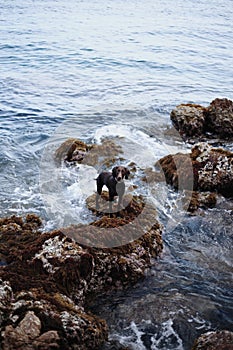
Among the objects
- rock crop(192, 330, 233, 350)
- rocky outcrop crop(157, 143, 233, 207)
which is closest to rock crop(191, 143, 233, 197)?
rocky outcrop crop(157, 143, 233, 207)

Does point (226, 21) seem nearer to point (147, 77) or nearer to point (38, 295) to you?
point (147, 77)

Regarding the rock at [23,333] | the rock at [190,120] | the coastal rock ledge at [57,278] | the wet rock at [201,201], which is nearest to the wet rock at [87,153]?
the rock at [190,120]

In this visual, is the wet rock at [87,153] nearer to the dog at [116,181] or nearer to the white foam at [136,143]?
the white foam at [136,143]

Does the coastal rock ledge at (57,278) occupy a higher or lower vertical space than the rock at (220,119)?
lower

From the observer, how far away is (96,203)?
816 centimetres

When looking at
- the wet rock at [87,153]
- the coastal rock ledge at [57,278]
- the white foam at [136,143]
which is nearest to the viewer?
the coastal rock ledge at [57,278]

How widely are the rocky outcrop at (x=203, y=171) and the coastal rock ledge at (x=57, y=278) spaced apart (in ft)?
5.99

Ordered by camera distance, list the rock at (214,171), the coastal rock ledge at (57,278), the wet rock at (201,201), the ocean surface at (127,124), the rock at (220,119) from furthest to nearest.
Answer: the rock at (220,119), the rock at (214,171), the wet rock at (201,201), the ocean surface at (127,124), the coastal rock ledge at (57,278)

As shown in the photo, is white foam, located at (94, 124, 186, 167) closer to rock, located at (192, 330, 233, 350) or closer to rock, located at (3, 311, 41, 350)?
rock, located at (192, 330, 233, 350)

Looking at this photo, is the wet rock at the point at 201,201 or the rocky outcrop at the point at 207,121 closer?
the wet rock at the point at 201,201

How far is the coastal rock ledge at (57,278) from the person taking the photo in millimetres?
4359

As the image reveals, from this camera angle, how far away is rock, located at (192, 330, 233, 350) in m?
4.18

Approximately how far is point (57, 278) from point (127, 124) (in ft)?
29.0

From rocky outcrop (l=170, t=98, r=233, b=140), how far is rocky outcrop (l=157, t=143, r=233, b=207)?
2.51 meters
